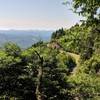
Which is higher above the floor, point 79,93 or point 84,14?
point 84,14

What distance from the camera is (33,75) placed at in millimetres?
47188

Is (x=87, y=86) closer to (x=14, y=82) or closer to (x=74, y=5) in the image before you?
(x=14, y=82)

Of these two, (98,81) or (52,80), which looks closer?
(98,81)

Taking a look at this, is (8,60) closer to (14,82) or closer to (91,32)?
(14,82)

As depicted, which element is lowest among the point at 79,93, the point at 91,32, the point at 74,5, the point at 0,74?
the point at 79,93

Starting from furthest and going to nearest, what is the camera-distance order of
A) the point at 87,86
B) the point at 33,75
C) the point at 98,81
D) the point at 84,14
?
the point at 33,75
the point at 87,86
the point at 98,81
the point at 84,14

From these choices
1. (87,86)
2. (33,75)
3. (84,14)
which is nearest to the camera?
(84,14)

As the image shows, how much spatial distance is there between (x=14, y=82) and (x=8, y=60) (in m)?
3.35

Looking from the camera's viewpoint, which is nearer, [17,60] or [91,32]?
[91,32]

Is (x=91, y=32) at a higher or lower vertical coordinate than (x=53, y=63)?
higher

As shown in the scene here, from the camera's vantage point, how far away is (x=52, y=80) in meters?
48.0

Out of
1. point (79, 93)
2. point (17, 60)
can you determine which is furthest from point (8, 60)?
point (79, 93)

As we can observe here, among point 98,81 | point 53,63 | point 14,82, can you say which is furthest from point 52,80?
point 98,81

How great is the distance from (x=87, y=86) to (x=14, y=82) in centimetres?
1059
